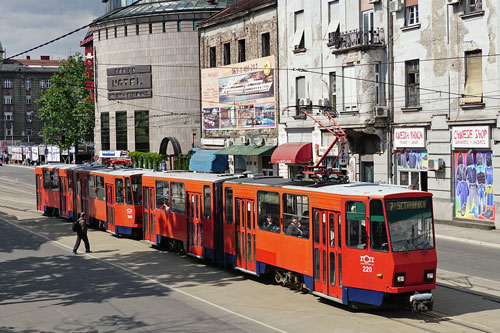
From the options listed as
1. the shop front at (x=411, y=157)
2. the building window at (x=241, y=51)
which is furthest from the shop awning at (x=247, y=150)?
the shop front at (x=411, y=157)

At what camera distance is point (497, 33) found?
2912 centimetres

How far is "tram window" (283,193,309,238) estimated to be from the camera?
1661 centimetres

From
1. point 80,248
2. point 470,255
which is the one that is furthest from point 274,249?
point 80,248

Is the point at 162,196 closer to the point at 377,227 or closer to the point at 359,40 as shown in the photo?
the point at 377,227

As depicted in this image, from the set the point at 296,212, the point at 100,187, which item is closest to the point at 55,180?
the point at 100,187

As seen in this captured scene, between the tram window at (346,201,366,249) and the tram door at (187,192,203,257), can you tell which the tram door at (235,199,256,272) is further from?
the tram window at (346,201,366,249)

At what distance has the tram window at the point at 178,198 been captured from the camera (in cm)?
2328

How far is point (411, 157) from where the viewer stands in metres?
33.8

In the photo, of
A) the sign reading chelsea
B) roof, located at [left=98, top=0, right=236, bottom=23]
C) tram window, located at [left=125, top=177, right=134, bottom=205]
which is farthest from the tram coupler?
the sign reading chelsea

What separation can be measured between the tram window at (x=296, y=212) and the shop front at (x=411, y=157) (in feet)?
54.4

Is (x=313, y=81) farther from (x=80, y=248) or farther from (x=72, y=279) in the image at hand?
(x=72, y=279)

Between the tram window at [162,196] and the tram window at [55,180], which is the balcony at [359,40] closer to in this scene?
the tram window at [162,196]

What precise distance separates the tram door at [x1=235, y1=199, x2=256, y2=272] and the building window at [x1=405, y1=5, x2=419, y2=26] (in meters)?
17.7

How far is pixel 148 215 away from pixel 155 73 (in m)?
43.0
